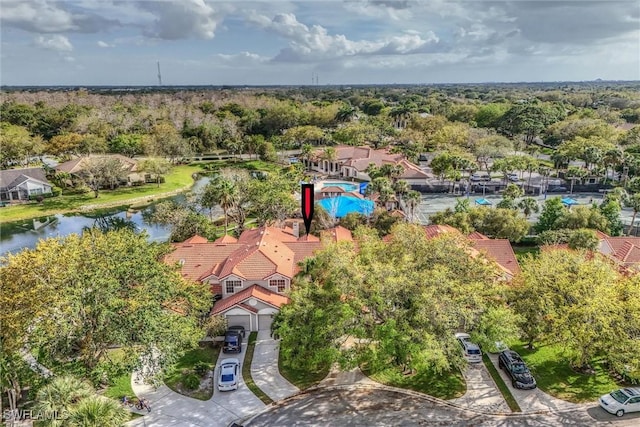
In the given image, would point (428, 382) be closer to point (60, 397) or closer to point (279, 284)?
point (279, 284)

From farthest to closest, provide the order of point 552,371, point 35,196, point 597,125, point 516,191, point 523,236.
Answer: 1. point 597,125
2. point 35,196
3. point 516,191
4. point 523,236
5. point 552,371

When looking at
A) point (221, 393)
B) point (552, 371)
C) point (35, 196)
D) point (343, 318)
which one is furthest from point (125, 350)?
point (35, 196)

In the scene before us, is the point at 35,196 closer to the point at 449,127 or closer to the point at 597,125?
the point at 449,127

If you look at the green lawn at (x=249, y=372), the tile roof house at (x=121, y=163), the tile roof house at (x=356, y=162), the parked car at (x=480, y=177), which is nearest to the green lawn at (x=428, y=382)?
the green lawn at (x=249, y=372)

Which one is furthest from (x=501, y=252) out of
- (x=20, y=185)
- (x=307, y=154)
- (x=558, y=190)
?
(x=20, y=185)

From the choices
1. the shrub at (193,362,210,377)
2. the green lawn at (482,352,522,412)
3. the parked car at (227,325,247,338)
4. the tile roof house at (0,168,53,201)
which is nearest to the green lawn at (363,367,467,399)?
the green lawn at (482,352,522,412)

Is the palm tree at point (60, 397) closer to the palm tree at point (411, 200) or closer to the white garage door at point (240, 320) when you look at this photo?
the white garage door at point (240, 320)
